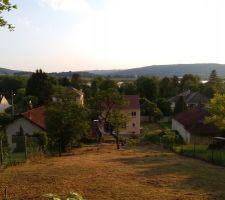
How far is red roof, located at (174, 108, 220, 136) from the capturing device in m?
43.2

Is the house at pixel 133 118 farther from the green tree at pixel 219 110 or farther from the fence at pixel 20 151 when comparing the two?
the fence at pixel 20 151

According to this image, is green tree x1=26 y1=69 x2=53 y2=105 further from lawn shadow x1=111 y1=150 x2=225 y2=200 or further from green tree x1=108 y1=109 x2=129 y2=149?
lawn shadow x1=111 y1=150 x2=225 y2=200

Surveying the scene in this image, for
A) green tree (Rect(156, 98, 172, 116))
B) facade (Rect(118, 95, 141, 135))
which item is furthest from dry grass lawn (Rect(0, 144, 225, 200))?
green tree (Rect(156, 98, 172, 116))

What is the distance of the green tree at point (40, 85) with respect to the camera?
69531 millimetres

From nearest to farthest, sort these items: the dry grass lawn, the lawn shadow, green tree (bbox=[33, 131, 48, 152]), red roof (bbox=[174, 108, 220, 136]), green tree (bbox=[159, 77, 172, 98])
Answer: the dry grass lawn → the lawn shadow → green tree (bbox=[33, 131, 48, 152]) → red roof (bbox=[174, 108, 220, 136]) → green tree (bbox=[159, 77, 172, 98])

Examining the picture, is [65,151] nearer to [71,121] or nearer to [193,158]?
[71,121]

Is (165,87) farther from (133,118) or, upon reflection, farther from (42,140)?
(42,140)

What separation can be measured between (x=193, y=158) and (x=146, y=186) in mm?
12226

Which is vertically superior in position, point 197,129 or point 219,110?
point 219,110

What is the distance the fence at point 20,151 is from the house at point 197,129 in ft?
62.4

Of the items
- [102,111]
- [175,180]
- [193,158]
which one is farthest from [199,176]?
[102,111]

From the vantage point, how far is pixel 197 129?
43844 millimetres

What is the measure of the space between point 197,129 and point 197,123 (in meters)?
1.17

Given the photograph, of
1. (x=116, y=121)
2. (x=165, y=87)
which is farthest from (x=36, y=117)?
(x=165, y=87)
